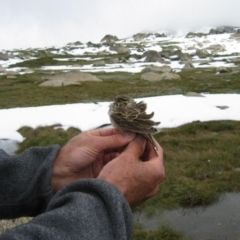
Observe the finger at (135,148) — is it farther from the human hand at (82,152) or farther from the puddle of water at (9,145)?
the puddle of water at (9,145)

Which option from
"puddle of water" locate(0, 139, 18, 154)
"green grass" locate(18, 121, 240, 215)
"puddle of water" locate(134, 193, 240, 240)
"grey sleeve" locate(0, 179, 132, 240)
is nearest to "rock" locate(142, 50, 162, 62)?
"green grass" locate(18, 121, 240, 215)

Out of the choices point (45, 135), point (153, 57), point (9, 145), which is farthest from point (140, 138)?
point (153, 57)

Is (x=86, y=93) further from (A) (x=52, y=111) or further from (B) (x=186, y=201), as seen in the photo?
(B) (x=186, y=201)

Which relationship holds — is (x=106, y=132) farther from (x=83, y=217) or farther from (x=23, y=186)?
(x=83, y=217)

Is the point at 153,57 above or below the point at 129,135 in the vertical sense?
below

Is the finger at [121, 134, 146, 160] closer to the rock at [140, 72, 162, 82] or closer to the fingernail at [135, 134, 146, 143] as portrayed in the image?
the fingernail at [135, 134, 146, 143]
